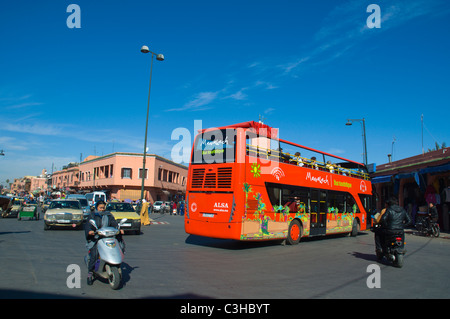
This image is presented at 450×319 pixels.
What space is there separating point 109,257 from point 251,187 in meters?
6.48

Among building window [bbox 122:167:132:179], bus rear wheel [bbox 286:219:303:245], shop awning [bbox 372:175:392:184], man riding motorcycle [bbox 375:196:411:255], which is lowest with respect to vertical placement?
bus rear wheel [bbox 286:219:303:245]

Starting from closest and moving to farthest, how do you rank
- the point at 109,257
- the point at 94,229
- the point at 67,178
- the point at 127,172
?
1. the point at 109,257
2. the point at 94,229
3. the point at 127,172
4. the point at 67,178

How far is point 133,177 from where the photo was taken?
54.5 m

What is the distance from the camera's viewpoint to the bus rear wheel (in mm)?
13664

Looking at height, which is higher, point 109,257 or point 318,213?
point 318,213

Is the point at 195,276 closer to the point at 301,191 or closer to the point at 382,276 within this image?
the point at 382,276

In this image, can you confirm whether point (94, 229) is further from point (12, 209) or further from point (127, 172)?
point (127, 172)

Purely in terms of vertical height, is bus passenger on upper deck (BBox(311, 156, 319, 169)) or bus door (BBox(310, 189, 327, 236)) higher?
bus passenger on upper deck (BBox(311, 156, 319, 169))

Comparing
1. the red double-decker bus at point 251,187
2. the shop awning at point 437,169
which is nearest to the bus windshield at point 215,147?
the red double-decker bus at point 251,187

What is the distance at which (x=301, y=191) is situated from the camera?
1415 cm

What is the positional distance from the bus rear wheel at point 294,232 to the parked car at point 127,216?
737cm

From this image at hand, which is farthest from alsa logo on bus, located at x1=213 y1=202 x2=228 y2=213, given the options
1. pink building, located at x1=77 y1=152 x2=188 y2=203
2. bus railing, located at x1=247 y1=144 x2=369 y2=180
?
pink building, located at x1=77 y1=152 x2=188 y2=203

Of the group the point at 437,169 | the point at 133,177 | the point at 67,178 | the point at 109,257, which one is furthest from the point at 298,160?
the point at 67,178

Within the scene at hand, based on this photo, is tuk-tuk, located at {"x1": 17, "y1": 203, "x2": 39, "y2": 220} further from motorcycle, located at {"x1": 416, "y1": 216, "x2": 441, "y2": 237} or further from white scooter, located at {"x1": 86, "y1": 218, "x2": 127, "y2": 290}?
motorcycle, located at {"x1": 416, "y1": 216, "x2": 441, "y2": 237}
